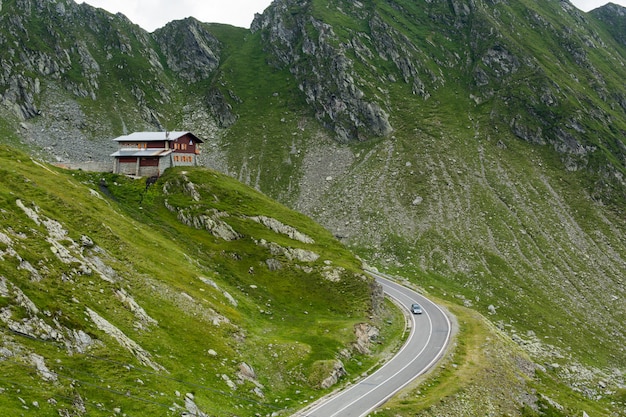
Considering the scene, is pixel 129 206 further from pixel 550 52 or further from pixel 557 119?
pixel 550 52

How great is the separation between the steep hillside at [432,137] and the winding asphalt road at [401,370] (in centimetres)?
965

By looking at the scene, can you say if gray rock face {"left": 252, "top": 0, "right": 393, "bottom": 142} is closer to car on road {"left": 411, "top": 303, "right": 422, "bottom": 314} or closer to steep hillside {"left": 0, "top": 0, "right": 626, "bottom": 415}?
steep hillside {"left": 0, "top": 0, "right": 626, "bottom": 415}

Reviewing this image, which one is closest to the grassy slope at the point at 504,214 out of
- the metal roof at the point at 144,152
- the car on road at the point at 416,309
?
the car on road at the point at 416,309

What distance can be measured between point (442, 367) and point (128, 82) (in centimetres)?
17117

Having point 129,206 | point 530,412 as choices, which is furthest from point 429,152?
point 530,412

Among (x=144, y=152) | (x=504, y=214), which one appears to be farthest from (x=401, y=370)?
(x=504, y=214)

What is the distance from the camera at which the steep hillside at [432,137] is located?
96812 mm

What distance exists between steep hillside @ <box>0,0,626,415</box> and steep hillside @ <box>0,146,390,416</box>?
25793 millimetres

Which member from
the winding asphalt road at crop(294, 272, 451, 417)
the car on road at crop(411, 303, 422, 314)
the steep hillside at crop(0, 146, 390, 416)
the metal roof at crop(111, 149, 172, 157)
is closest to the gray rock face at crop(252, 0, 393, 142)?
the metal roof at crop(111, 149, 172, 157)

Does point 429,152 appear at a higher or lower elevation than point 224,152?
higher

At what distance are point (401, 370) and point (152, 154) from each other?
68.9 metres

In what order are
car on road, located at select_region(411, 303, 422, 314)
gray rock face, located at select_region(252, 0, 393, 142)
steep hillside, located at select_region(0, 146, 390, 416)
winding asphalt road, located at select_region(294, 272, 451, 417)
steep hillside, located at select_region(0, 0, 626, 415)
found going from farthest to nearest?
1. gray rock face, located at select_region(252, 0, 393, 142)
2. steep hillside, located at select_region(0, 0, 626, 415)
3. car on road, located at select_region(411, 303, 422, 314)
4. winding asphalt road, located at select_region(294, 272, 451, 417)
5. steep hillside, located at select_region(0, 146, 390, 416)

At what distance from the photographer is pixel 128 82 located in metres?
184

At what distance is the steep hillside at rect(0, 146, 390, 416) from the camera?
1214 inches
